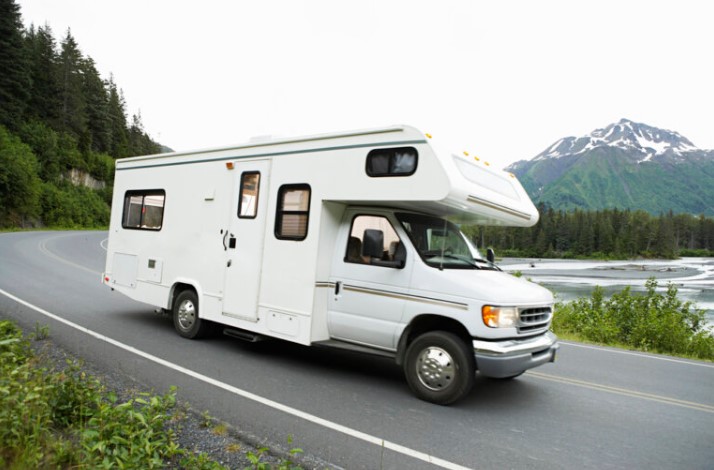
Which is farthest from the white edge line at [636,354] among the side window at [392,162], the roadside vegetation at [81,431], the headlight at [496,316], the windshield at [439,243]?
the roadside vegetation at [81,431]

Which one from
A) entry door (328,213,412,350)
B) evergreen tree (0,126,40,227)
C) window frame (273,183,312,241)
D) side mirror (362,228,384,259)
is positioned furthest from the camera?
evergreen tree (0,126,40,227)

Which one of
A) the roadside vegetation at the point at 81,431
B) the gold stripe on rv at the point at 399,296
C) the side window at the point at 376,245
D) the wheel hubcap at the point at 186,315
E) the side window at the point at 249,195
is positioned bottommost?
the roadside vegetation at the point at 81,431

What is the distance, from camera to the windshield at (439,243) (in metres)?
5.73

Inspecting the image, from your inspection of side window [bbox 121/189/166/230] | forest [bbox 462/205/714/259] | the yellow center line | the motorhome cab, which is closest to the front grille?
the motorhome cab

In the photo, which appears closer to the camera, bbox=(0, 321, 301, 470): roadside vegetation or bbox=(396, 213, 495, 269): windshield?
bbox=(0, 321, 301, 470): roadside vegetation

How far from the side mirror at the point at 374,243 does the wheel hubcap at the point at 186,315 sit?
11.5 feet

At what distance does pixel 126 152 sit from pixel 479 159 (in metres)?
81.2

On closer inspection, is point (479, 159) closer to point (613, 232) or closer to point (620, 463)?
point (620, 463)

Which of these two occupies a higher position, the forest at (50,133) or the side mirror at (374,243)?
the forest at (50,133)

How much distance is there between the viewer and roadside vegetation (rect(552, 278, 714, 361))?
10.0 m

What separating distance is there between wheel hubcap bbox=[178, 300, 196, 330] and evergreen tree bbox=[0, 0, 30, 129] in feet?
167

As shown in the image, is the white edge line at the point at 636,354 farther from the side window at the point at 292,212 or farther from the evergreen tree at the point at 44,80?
the evergreen tree at the point at 44,80

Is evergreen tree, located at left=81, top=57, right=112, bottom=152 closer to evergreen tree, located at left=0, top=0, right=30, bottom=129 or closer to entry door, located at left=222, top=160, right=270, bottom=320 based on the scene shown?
evergreen tree, located at left=0, top=0, right=30, bottom=129

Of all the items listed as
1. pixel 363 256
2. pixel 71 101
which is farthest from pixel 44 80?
pixel 363 256
